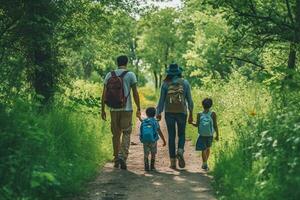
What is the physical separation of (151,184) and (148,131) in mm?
1700

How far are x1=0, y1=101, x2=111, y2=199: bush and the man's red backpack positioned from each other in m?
0.95

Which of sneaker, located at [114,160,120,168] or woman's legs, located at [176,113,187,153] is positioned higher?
woman's legs, located at [176,113,187,153]

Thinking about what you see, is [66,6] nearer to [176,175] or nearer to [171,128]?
[171,128]

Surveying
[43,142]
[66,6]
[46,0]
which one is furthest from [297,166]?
[66,6]

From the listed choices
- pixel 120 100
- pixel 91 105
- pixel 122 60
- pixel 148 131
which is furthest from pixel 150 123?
pixel 91 105

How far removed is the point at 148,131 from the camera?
1074 centimetres

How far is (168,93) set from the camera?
35.7ft

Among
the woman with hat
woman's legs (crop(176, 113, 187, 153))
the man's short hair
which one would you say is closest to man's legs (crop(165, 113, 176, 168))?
the woman with hat

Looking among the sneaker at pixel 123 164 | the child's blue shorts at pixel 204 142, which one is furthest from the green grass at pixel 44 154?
the child's blue shorts at pixel 204 142

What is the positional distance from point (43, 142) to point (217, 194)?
9.12 ft

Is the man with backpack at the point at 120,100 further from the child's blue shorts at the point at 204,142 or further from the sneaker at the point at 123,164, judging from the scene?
the child's blue shorts at the point at 204,142

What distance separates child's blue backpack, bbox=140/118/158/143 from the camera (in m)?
10.8

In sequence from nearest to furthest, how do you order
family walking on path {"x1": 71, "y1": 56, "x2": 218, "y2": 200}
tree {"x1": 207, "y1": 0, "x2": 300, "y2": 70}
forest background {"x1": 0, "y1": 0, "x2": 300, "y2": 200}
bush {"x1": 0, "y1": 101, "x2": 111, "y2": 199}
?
bush {"x1": 0, "y1": 101, "x2": 111, "y2": 199} < forest background {"x1": 0, "y1": 0, "x2": 300, "y2": 200} < family walking on path {"x1": 71, "y1": 56, "x2": 218, "y2": 200} < tree {"x1": 207, "y1": 0, "x2": 300, "y2": 70}

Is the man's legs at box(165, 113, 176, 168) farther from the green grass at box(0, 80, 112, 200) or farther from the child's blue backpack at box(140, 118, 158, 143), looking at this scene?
the green grass at box(0, 80, 112, 200)
